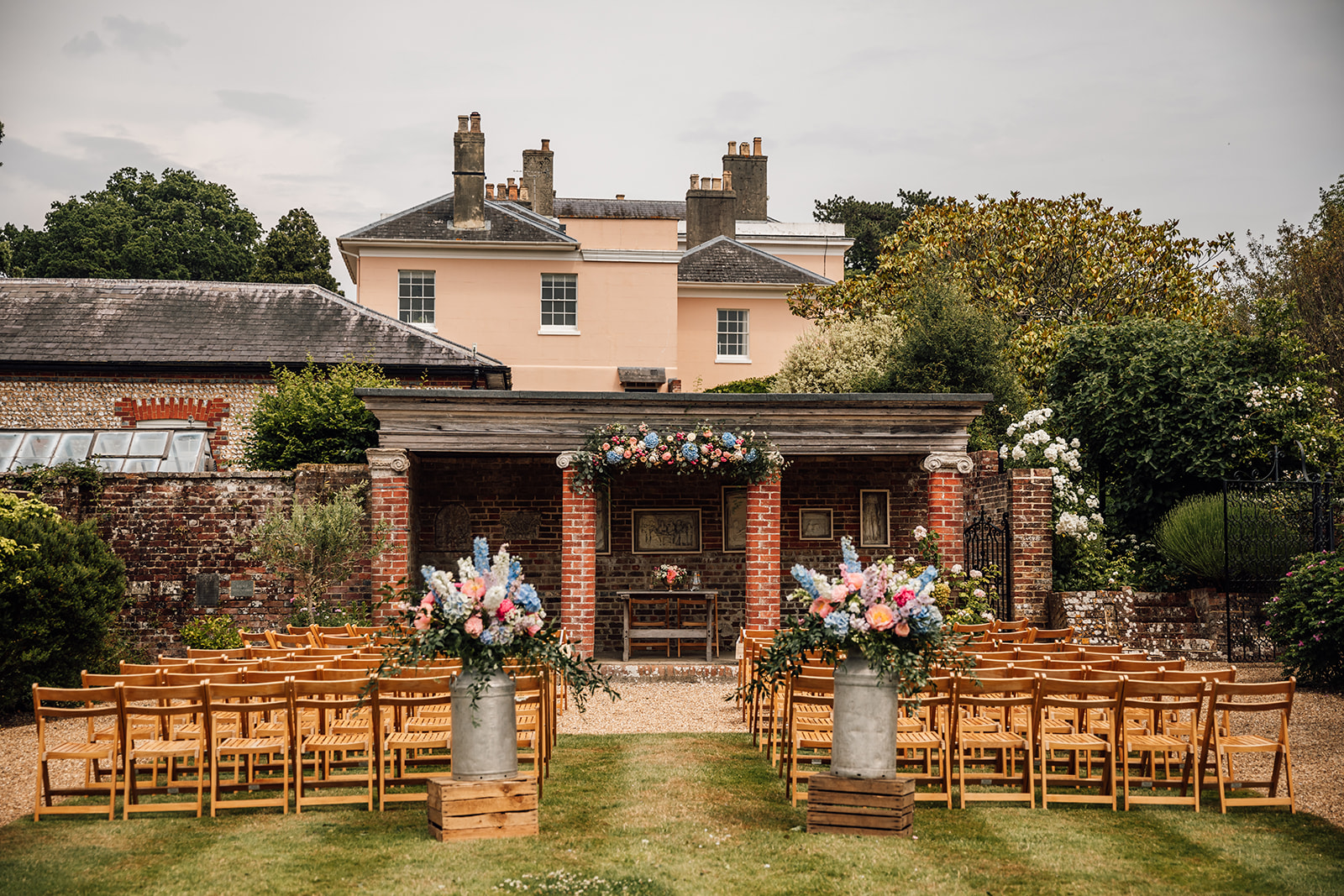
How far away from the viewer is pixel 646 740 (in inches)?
382

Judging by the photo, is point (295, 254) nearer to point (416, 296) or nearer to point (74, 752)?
point (416, 296)

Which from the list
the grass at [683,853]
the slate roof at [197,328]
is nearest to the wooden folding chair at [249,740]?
the grass at [683,853]

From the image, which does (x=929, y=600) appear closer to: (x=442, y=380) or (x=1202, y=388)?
(x=1202, y=388)

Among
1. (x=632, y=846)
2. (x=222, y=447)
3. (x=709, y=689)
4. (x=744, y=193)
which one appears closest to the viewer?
(x=632, y=846)

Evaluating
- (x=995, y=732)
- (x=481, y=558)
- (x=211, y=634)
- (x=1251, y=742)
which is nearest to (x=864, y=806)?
(x=995, y=732)

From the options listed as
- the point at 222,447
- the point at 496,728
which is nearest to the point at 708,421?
the point at 496,728

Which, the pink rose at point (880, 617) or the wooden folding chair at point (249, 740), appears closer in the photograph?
the pink rose at point (880, 617)

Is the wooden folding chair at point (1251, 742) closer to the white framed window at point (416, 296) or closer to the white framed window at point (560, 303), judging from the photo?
the white framed window at point (560, 303)

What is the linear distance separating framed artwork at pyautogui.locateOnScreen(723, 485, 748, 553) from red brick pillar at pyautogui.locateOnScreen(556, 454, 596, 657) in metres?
2.83

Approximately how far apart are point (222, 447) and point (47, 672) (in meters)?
10.2

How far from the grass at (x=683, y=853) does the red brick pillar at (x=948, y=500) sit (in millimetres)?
7048

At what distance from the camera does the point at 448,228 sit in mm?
29875

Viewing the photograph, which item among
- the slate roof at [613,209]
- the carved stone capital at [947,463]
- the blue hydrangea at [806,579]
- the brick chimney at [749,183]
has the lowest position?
the blue hydrangea at [806,579]

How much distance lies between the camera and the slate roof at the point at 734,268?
3328cm
